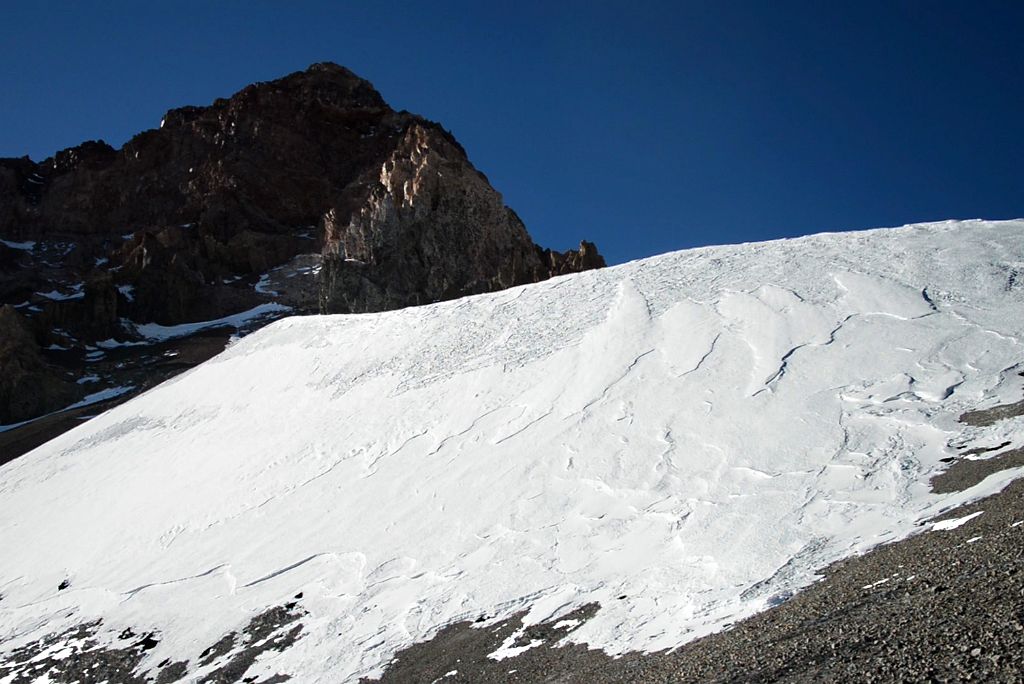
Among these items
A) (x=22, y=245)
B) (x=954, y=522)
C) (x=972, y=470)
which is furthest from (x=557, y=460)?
(x=22, y=245)

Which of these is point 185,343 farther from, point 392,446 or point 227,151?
point 392,446

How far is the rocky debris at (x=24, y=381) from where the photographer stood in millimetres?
67062

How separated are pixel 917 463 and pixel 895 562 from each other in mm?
4900

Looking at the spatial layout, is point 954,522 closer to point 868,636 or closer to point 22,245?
point 868,636

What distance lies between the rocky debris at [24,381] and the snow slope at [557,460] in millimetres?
40198

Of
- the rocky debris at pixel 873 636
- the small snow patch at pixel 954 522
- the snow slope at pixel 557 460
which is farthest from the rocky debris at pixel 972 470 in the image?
the small snow patch at pixel 954 522

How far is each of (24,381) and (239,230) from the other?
50644 mm

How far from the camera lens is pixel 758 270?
93.5 ft

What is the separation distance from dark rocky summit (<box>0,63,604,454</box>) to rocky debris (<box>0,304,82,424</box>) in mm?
158

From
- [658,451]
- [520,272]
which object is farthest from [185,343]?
[658,451]

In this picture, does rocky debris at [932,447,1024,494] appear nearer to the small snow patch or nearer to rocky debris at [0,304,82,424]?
the small snow patch

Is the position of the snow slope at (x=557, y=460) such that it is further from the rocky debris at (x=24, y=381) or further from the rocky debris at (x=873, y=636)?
the rocky debris at (x=24, y=381)

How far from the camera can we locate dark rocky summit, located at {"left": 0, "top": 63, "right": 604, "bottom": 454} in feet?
255

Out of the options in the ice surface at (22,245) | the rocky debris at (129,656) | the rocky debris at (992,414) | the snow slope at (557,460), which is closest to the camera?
the snow slope at (557,460)
